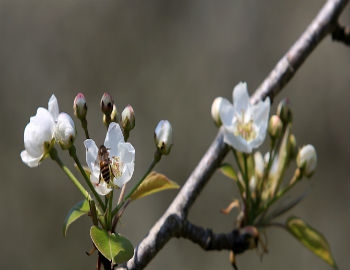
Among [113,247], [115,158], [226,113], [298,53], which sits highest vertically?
[298,53]

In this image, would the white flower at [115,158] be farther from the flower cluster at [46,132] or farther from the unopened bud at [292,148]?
the unopened bud at [292,148]

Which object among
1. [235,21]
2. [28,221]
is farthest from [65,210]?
[235,21]

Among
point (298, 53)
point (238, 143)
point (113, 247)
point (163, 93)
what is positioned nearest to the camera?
point (113, 247)

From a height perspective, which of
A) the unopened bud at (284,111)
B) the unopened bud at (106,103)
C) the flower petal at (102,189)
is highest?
the unopened bud at (284,111)

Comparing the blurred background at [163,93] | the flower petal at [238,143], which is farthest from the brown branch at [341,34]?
the blurred background at [163,93]

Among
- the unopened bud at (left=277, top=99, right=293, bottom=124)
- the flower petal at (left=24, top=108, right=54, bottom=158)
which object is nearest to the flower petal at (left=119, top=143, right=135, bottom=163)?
the flower petal at (left=24, top=108, right=54, bottom=158)

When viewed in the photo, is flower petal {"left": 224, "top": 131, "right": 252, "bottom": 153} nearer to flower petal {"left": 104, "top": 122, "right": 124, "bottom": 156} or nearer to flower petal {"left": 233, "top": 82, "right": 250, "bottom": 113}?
flower petal {"left": 233, "top": 82, "right": 250, "bottom": 113}

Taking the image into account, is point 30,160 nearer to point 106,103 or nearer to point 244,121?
point 106,103

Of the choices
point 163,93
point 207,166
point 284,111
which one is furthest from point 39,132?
point 163,93
